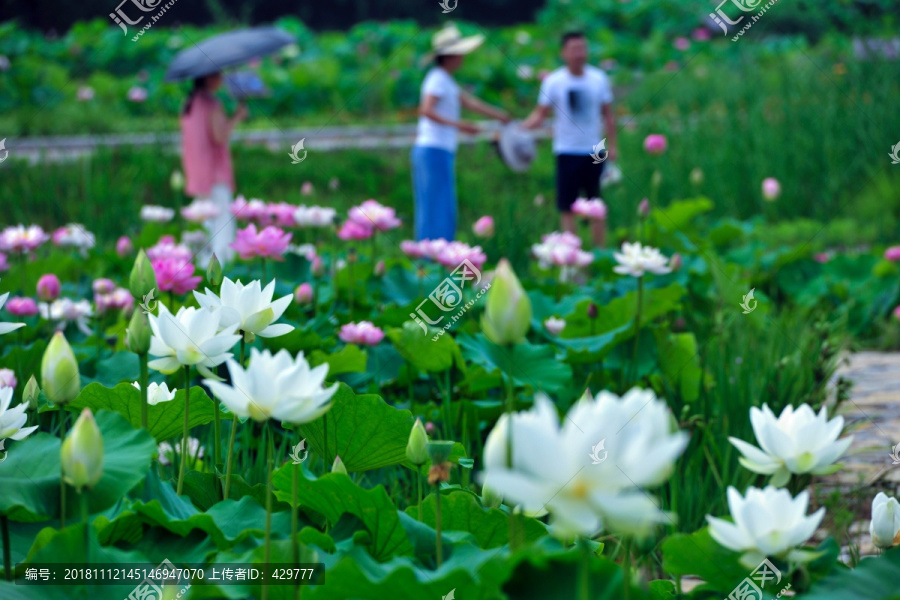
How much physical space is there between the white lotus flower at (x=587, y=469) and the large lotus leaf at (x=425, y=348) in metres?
1.28

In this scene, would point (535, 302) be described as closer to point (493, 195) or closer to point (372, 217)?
point (372, 217)

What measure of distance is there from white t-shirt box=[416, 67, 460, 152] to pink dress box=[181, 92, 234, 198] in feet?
3.32

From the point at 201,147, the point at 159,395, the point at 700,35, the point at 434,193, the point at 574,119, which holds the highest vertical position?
the point at 700,35

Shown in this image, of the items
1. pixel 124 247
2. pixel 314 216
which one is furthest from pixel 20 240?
pixel 314 216

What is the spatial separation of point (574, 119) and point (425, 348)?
2.91 meters

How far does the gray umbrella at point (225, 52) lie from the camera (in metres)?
4.15

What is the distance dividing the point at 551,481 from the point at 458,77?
924 cm

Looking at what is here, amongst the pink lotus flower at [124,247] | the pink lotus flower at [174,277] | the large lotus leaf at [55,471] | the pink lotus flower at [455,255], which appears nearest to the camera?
the large lotus leaf at [55,471]

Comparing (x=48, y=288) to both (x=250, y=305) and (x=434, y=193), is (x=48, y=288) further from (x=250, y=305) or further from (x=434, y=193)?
(x=434, y=193)

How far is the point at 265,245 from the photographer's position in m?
1.98

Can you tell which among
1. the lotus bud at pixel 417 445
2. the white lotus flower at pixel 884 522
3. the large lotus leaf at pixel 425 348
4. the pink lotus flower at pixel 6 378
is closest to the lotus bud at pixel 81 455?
the lotus bud at pixel 417 445

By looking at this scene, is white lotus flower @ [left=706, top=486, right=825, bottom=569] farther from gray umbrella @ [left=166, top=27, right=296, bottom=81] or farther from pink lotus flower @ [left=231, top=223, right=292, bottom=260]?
→ gray umbrella @ [left=166, top=27, right=296, bottom=81]

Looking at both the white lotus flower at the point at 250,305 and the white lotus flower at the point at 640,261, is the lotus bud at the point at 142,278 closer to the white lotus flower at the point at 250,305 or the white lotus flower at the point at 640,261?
the white lotus flower at the point at 250,305

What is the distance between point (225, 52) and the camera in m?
4.34
